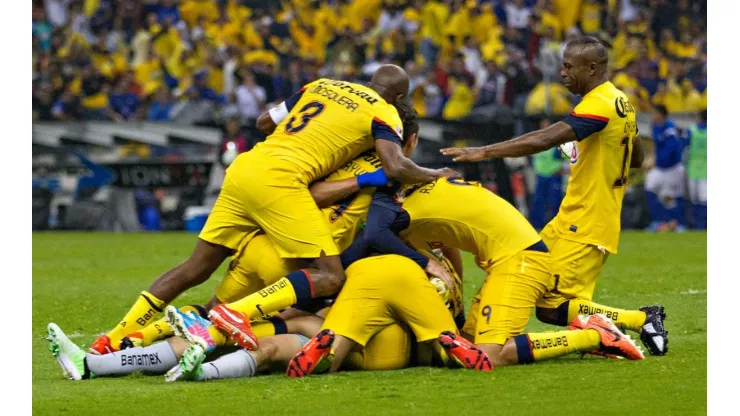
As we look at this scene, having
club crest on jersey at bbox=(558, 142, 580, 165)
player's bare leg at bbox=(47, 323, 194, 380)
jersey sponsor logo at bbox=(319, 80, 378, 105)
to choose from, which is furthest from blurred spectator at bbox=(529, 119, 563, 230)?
player's bare leg at bbox=(47, 323, 194, 380)

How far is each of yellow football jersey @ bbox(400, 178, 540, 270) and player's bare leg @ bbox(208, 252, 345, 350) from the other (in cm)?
60

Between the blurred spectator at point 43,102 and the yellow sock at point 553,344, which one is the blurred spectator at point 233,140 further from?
the yellow sock at point 553,344

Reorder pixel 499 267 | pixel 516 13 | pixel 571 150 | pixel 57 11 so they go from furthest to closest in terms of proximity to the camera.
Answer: pixel 57 11
pixel 516 13
pixel 571 150
pixel 499 267

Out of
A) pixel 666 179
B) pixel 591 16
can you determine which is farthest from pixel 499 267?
pixel 591 16

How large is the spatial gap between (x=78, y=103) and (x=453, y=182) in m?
15.6

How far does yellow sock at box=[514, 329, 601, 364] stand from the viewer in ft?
23.1

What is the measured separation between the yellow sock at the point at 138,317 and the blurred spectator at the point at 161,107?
13990mm

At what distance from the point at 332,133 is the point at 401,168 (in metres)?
0.64

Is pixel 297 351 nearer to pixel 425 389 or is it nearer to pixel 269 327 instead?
pixel 269 327

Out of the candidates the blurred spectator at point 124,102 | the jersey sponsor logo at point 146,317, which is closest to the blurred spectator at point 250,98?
the blurred spectator at point 124,102

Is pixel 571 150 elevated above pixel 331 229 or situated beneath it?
elevated above

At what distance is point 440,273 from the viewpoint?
23.4 feet

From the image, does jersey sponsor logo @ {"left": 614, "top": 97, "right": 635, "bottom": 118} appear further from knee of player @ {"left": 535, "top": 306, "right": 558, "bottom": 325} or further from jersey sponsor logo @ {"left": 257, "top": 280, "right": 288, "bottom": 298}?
jersey sponsor logo @ {"left": 257, "top": 280, "right": 288, "bottom": 298}

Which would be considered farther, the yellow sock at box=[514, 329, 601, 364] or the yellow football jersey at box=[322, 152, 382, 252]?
the yellow football jersey at box=[322, 152, 382, 252]
